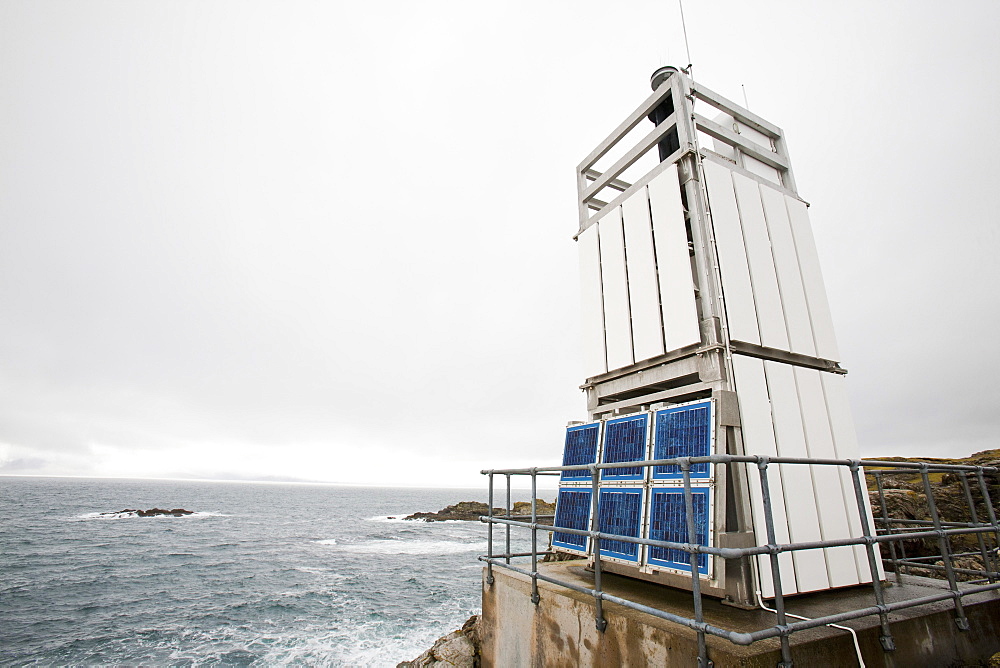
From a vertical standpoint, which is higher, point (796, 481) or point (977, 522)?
point (796, 481)

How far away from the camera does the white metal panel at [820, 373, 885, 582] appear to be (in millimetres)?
6301

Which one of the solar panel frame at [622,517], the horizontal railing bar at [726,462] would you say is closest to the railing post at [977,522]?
the horizontal railing bar at [726,462]

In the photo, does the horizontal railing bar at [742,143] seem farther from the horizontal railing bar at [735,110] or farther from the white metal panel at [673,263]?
the white metal panel at [673,263]

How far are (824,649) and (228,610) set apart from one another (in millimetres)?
27023

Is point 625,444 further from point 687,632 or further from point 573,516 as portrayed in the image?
point 687,632

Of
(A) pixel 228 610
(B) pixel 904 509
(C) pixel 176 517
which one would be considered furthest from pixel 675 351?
(C) pixel 176 517

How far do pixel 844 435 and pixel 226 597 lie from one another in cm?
2967

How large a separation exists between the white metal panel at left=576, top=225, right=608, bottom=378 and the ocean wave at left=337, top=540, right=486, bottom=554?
1495 inches

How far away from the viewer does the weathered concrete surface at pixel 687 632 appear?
386cm

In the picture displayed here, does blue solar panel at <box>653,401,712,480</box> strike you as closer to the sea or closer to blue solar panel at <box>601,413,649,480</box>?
blue solar panel at <box>601,413,649,480</box>

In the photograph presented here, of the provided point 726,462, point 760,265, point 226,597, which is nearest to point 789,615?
point 726,462

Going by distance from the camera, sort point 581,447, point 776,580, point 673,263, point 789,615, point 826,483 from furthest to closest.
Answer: point 581,447 < point 673,263 < point 826,483 < point 789,615 < point 776,580

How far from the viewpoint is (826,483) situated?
6.25 m

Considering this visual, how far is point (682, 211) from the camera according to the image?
717 centimetres
